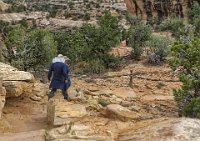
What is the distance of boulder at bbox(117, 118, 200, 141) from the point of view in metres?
5.96

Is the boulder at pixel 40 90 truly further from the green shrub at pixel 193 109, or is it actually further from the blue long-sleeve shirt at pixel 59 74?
the green shrub at pixel 193 109

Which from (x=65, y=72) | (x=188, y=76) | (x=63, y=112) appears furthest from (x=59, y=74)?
(x=188, y=76)

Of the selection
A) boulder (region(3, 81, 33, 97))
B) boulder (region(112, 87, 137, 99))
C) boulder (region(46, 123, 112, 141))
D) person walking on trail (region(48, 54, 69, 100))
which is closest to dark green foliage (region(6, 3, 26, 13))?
boulder (region(112, 87, 137, 99))

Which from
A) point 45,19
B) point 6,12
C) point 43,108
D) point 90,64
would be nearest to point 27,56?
point 90,64

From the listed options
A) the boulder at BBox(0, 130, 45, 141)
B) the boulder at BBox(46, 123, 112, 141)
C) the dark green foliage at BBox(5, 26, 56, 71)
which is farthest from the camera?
the dark green foliage at BBox(5, 26, 56, 71)

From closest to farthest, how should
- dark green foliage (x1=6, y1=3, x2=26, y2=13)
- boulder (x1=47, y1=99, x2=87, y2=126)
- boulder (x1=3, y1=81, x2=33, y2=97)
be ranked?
1. boulder (x1=47, y1=99, x2=87, y2=126)
2. boulder (x1=3, y1=81, x2=33, y2=97)
3. dark green foliage (x1=6, y1=3, x2=26, y2=13)

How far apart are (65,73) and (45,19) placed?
28256 millimetres

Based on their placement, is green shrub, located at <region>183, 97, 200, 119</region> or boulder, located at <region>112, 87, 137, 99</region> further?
boulder, located at <region>112, 87, 137, 99</region>

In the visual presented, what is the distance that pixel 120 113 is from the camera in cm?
838

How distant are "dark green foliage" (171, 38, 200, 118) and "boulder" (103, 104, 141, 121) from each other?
993mm

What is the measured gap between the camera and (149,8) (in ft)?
130

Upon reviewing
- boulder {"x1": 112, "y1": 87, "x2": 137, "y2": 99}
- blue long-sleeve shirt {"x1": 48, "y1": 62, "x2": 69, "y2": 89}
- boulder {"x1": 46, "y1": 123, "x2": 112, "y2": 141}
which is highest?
blue long-sleeve shirt {"x1": 48, "y1": 62, "x2": 69, "y2": 89}

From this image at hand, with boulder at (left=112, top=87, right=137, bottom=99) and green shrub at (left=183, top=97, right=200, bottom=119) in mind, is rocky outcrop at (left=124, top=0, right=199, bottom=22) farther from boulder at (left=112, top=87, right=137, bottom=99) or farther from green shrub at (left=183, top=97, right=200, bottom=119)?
green shrub at (left=183, top=97, right=200, bottom=119)

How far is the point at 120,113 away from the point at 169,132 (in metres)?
2.35
